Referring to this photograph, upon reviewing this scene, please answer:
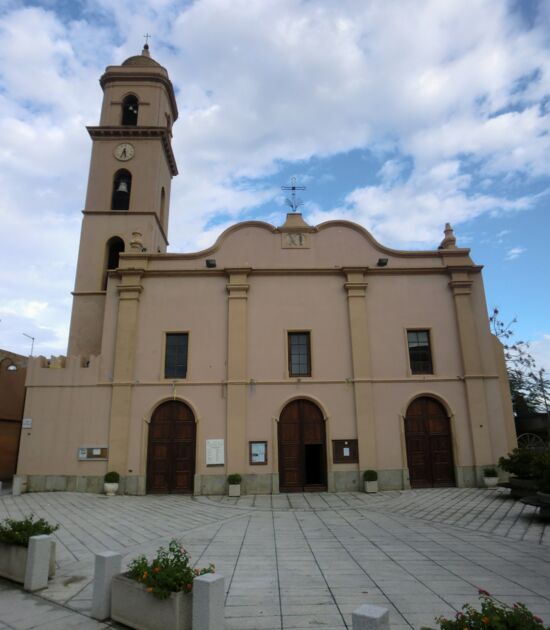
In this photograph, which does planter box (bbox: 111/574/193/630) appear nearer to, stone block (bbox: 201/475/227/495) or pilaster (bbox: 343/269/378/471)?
stone block (bbox: 201/475/227/495)

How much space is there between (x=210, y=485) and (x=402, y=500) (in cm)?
710

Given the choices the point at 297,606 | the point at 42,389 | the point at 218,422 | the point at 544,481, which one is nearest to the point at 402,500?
the point at 544,481

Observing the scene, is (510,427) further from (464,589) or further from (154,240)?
(154,240)

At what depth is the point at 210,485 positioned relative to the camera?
1672 cm

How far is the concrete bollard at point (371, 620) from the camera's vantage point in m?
3.83

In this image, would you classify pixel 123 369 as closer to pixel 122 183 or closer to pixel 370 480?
pixel 122 183

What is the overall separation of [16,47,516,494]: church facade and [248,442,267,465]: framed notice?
0.05m

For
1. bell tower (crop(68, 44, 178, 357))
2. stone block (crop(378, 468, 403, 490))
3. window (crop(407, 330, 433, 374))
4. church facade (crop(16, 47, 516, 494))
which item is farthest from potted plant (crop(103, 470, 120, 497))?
window (crop(407, 330, 433, 374))

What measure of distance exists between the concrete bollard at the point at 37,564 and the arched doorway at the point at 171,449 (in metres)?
10.4

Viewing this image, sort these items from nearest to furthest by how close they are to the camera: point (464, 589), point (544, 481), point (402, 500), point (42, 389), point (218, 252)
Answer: point (464, 589), point (544, 481), point (402, 500), point (42, 389), point (218, 252)

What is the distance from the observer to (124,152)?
2331 cm

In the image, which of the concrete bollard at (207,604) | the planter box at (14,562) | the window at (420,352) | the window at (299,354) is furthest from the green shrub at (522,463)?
the planter box at (14,562)

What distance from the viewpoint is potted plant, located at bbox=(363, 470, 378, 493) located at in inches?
647

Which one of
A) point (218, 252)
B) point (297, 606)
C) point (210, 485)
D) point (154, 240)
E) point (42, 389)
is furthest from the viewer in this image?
point (154, 240)
